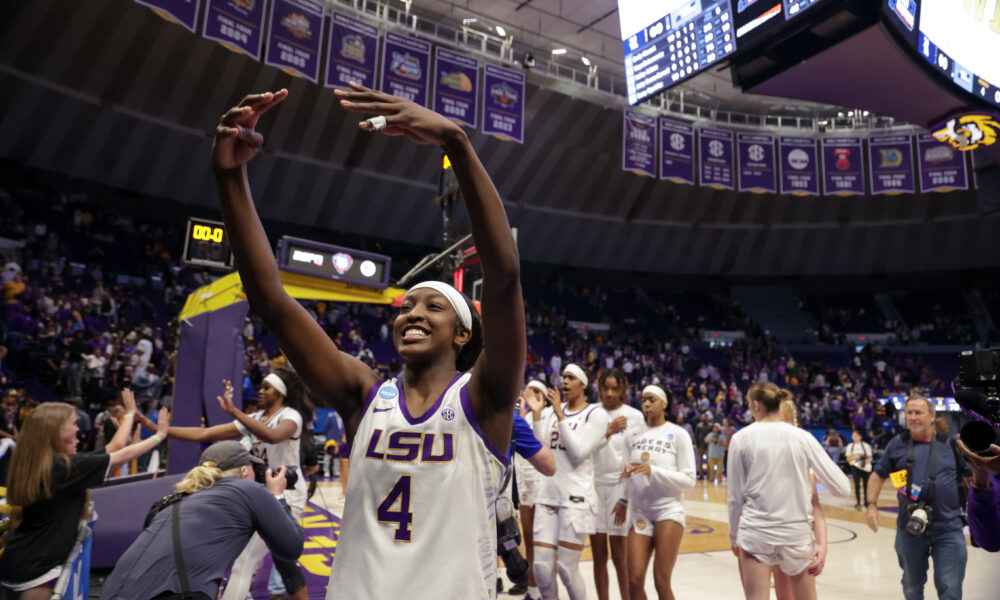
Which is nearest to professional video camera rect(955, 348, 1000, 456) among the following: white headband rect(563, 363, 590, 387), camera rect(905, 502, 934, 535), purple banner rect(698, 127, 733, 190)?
camera rect(905, 502, 934, 535)

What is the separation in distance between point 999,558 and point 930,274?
26.7 meters

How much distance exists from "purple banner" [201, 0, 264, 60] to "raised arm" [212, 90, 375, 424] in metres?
13.6

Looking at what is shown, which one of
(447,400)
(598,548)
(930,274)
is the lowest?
(598,548)

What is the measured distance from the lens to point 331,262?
8273mm

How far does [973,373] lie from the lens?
2600 mm

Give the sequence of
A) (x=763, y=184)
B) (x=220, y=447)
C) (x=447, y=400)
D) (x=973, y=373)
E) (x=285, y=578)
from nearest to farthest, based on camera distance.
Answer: (x=447, y=400), (x=973, y=373), (x=220, y=447), (x=285, y=578), (x=763, y=184)

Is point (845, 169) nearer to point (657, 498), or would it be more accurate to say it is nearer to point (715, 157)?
point (715, 157)

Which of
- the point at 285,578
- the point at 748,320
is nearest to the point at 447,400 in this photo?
the point at 285,578

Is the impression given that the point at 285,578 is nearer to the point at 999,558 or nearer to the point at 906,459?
the point at 906,459

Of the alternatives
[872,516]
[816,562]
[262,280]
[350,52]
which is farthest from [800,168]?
[262,280]

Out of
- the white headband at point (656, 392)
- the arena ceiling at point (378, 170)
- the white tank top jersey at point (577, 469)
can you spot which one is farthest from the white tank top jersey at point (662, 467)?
the arena ceiling at point (378, 170)

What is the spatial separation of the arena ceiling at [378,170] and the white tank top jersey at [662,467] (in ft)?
58.8

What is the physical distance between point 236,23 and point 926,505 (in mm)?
14796

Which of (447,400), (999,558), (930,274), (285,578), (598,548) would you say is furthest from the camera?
(930,274)
